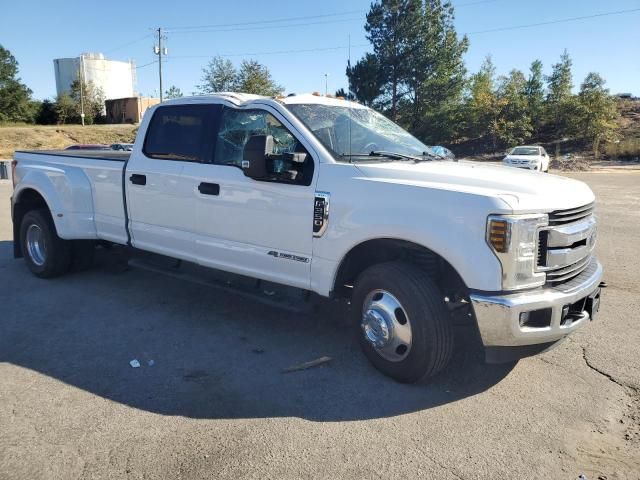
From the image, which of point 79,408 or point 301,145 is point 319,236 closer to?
point 301,145

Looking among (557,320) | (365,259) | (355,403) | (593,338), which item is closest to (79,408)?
(355,403)

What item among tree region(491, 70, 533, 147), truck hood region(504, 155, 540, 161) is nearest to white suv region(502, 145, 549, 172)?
truck hood region(504, 155, 540, 161)

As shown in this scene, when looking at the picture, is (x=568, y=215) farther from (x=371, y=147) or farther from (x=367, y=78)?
(x=367, y=78)

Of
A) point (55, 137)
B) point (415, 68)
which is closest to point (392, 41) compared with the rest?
point (415, 68)

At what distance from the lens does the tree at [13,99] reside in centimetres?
6300

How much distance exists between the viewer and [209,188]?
4660mm

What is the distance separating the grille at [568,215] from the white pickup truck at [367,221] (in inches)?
0.4

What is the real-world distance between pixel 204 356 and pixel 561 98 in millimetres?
47650

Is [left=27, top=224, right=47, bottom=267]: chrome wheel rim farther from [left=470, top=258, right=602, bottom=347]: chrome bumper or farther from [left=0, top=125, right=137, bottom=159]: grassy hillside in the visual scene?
[left=0, top=125, right=137, bottom=159]: grassy hillside

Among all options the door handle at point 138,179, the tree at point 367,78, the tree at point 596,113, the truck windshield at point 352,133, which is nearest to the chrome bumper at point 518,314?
the truck windshield at point 352,133

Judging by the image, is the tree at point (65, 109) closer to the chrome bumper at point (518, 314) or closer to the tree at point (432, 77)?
the tree at point (432, 77)

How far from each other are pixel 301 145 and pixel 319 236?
2.47 feet

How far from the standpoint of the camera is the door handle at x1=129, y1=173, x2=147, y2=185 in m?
5.25

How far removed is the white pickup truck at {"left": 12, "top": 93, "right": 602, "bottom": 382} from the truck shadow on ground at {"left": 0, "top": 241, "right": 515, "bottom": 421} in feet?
1.23
